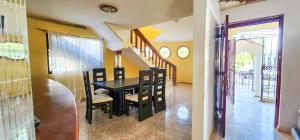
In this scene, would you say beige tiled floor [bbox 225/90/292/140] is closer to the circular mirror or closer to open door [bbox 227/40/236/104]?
open door [bbox 227/40/236/104]

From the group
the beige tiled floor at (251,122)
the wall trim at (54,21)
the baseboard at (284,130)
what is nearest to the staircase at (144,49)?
the wall trim at (54,21)

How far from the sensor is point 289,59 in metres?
2.71

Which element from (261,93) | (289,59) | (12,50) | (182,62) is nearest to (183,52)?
(182,62)

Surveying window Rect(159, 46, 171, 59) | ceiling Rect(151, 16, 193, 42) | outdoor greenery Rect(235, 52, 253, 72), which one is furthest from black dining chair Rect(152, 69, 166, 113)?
outdoor greenery Rect(235, 52, 253, 72)

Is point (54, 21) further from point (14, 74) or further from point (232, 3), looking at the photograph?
point (14, 74)

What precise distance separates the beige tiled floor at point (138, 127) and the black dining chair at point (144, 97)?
16 centimetres

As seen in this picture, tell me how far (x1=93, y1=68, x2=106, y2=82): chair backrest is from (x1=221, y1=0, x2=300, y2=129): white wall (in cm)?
386

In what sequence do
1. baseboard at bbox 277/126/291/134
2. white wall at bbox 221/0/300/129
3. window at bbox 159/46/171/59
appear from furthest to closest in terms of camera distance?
window at bbox 159/46/171/59
baseboard at bbox 277/126/291/134
white wall at bbox 221/0/300/129

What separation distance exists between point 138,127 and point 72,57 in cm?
288

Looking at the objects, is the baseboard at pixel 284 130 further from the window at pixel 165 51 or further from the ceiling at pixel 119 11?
the window at pixel 165 51

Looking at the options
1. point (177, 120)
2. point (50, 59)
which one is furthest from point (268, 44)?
point (50, 59)

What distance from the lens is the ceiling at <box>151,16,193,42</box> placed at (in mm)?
6375

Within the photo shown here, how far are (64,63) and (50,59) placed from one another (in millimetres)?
358

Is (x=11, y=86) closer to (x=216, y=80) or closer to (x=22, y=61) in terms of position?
(x=22, y=61)
